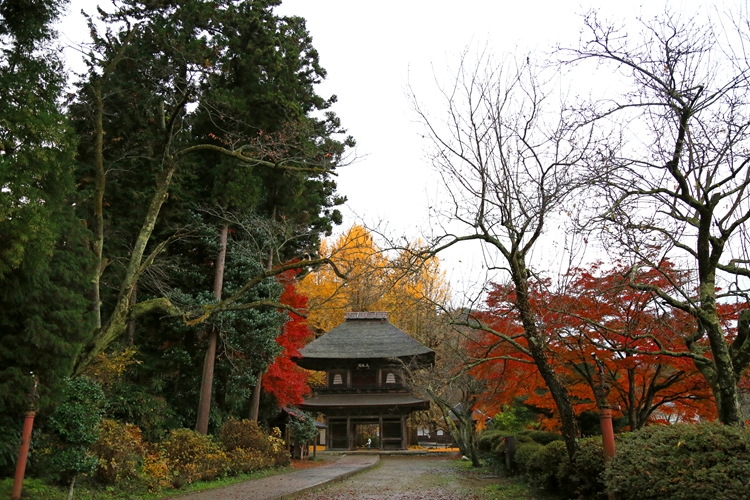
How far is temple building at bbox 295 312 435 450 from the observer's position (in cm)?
3198

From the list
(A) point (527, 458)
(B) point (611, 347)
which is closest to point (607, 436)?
(B) point (611, 347)

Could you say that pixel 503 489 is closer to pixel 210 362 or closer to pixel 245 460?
pixel 245 460

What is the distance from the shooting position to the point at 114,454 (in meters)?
10.9

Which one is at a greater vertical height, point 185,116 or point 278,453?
point 185,116

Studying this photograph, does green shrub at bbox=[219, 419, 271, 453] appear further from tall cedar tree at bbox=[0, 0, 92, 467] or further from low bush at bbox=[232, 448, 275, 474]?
tall cedar tree at bbox=[0, 0, 92, 467]

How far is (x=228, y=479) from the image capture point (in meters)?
14.5

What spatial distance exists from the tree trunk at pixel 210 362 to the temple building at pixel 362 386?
14291 mm

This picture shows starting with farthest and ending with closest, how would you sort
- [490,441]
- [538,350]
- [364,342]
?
[364,342]
[490,441]
[538,350]

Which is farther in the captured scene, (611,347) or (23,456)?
(611,347)

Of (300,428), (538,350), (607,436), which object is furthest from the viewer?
(300,428)

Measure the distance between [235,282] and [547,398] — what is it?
10806 mm

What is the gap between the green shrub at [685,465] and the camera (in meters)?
5.00

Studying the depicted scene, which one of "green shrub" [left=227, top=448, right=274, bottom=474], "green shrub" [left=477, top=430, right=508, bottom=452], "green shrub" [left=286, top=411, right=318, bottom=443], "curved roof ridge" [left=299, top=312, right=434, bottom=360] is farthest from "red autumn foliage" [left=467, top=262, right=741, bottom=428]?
"curved roof ridge" [left=299, top=312, right=434, bottom=360]

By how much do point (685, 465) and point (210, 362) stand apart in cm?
1433
